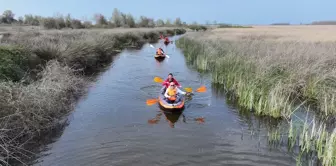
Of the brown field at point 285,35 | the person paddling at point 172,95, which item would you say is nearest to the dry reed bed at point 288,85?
the person paddling at point 172,95

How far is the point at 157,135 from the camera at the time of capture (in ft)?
30.5

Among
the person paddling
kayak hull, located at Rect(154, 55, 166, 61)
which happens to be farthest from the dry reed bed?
kayak hull, located at Rect(154, 55, 166, 61)

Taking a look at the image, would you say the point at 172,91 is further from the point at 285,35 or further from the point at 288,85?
the point at 285,35

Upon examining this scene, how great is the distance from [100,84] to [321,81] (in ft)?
35.3

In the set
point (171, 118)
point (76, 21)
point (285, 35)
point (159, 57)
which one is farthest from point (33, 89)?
point (76, 21)

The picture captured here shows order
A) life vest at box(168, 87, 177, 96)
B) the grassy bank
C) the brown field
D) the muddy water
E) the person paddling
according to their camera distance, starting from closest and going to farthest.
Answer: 1. the muddy water
2. the grassy bank
3. the person paddling
4. life vest at box(168, 87, 177, 96)
5. the brown field

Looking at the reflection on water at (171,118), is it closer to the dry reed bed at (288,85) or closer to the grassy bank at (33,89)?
the dry reed bed at (288,85)

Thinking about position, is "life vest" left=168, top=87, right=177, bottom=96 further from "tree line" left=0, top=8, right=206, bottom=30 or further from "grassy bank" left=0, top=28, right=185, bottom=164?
"tree line" left=0, top=8, right=206, bottom=30

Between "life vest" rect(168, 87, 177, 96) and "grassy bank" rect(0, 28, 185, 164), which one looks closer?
"grassy bank" rect(0, 28, 185, 164)

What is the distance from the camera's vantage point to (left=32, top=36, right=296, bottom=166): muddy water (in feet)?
25.1

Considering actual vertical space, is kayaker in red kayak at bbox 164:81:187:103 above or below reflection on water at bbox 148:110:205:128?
above

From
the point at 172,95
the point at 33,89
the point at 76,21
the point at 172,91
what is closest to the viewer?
the point at 33,89

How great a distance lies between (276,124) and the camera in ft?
32.7

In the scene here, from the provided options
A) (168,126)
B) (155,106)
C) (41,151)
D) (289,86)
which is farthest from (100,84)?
(289,86)
